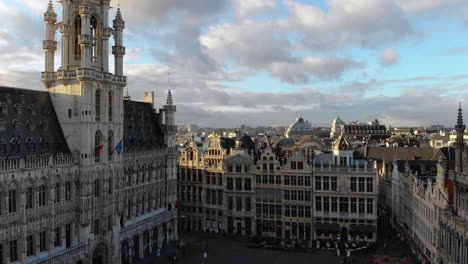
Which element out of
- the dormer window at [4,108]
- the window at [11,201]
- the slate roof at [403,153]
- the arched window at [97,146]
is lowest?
the window at [11,201]

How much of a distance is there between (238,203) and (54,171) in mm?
45504

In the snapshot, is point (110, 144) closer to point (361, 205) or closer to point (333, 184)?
point (333, 184)

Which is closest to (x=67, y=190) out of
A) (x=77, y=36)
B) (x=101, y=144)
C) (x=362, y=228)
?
(x=101, y=144)

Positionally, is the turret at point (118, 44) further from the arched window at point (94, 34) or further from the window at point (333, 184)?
the window at point (333, 184)

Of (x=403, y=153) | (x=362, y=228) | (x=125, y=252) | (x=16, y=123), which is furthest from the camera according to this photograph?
(x=403, y=153)

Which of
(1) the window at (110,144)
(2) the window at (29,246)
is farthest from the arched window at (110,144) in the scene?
(2) the window at (29,246)

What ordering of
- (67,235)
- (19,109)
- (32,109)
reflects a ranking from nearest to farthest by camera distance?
(19,109) < (32,109) < (67,235)

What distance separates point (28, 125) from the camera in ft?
199

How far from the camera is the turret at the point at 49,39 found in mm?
68062

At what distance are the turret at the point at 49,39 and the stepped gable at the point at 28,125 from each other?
4.50 metres

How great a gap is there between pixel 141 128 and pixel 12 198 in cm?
3444

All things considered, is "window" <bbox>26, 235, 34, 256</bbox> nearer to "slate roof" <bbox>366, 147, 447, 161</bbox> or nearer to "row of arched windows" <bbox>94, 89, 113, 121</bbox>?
"row of arched windows" <bbox>94, 89, 113, 121</bbox>

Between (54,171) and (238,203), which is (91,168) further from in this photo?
(238,203)

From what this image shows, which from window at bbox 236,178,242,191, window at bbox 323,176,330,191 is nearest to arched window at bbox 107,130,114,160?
window at bbox 236,178,242,191
